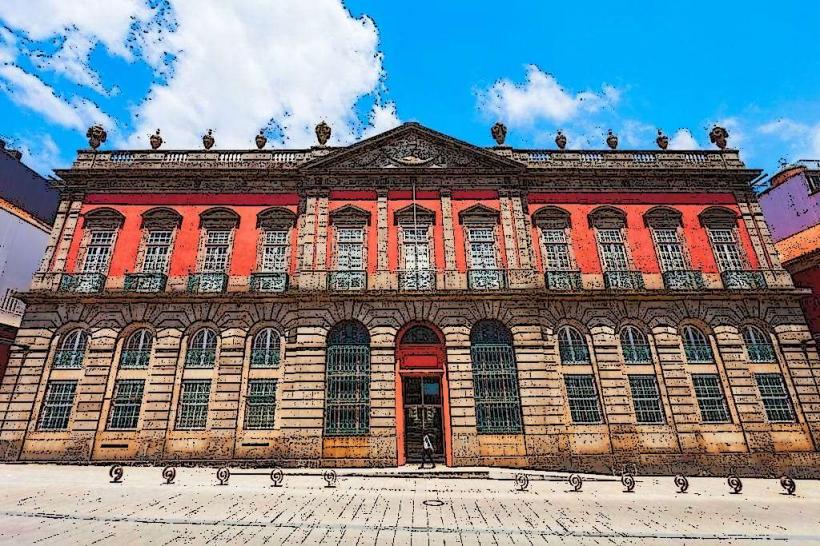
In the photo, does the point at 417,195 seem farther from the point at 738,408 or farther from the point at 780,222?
the point at 780,222

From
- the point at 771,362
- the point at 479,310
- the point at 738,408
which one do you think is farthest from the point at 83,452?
the point at 771,362

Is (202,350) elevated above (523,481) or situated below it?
above

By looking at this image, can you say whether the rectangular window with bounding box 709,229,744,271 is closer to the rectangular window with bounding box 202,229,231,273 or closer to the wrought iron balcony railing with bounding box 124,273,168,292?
the rectangular window with bounding box 202,229,231,273

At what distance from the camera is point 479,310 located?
1706 cm

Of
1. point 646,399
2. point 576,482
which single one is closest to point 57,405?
point 576,482

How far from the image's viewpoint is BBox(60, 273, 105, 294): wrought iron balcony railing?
17.3m

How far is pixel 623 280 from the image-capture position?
1795 cm

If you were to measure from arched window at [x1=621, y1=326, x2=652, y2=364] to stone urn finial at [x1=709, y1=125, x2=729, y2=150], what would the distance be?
35.9 ft

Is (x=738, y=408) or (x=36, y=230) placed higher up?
(x=36, y=230)

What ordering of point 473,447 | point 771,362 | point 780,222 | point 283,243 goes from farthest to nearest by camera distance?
point 780,222 → point 283,243 → point 771,362 → point 473,447

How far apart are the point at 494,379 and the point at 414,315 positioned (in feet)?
12.9

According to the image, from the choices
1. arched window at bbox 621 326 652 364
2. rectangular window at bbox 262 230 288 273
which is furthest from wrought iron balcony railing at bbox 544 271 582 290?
rectangular window at bbox 262 230 288 273

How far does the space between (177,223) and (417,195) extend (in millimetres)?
10646

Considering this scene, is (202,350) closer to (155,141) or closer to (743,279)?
(155,141)
